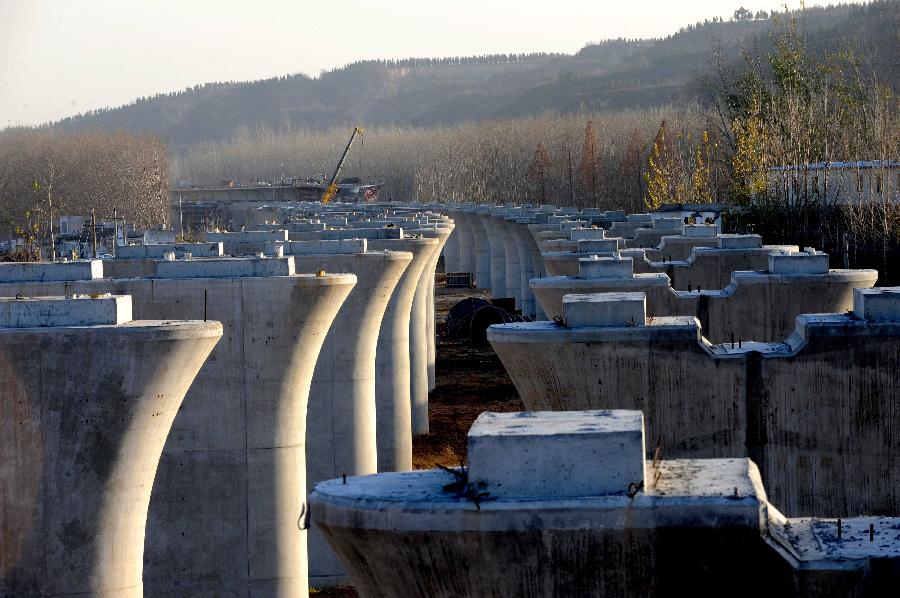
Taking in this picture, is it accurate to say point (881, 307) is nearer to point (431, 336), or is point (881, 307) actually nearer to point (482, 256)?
point (431, 336)

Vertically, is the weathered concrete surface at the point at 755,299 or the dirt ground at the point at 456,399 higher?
the weathered concrete surface at the point at 755,299

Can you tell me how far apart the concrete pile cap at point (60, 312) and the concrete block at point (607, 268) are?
12442 mm

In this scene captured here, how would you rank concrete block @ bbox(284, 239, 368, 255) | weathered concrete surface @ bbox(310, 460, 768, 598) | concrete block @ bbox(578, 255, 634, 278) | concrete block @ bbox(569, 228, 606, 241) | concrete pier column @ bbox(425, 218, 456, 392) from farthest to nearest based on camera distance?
concrete pier column @ bbox(425, 218, 456, 392), concrete block @ bbox(569, 228, 606, 241), concrete block @ bbox(284, 239, 368, 255), concrete block @ bbox(578, 255, 634, 278), weathered concrete surface @ bbox(310, 460, 768, 598)

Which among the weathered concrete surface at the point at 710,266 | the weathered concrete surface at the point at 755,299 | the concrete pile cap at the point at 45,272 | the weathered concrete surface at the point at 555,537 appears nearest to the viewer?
the weathered concrete surface at the point at 555,537

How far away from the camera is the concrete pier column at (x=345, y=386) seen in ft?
96.8

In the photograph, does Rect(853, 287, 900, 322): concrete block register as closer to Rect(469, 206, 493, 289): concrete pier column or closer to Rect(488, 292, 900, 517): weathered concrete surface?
Rect(488, 292, 900, 517): weathered concrete surface

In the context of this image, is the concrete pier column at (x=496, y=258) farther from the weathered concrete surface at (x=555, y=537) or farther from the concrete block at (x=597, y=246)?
the weathered concrete surface at (x=555, y=537)

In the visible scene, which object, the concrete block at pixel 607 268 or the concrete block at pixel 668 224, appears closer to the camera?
the concrete block at pixel 607 268

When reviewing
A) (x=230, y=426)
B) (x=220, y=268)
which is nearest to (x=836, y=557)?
Answer: (x=230, y=426)

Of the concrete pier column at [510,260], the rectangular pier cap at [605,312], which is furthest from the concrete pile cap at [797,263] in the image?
the concrete pier column at [510,260]

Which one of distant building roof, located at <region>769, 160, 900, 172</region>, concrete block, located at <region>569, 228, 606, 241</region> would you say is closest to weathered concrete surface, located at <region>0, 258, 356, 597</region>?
concrete block, located at <region>569, 228, 606, 241</region>

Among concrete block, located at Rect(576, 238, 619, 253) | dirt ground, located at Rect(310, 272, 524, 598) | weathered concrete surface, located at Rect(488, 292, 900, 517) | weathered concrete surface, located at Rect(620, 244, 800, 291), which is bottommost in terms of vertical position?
dirt ground, located at Rect(310, 272, 524, 598)

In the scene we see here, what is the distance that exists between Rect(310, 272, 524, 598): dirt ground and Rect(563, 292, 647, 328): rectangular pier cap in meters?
8.49

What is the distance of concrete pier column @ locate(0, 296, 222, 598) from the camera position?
18.3 metres
